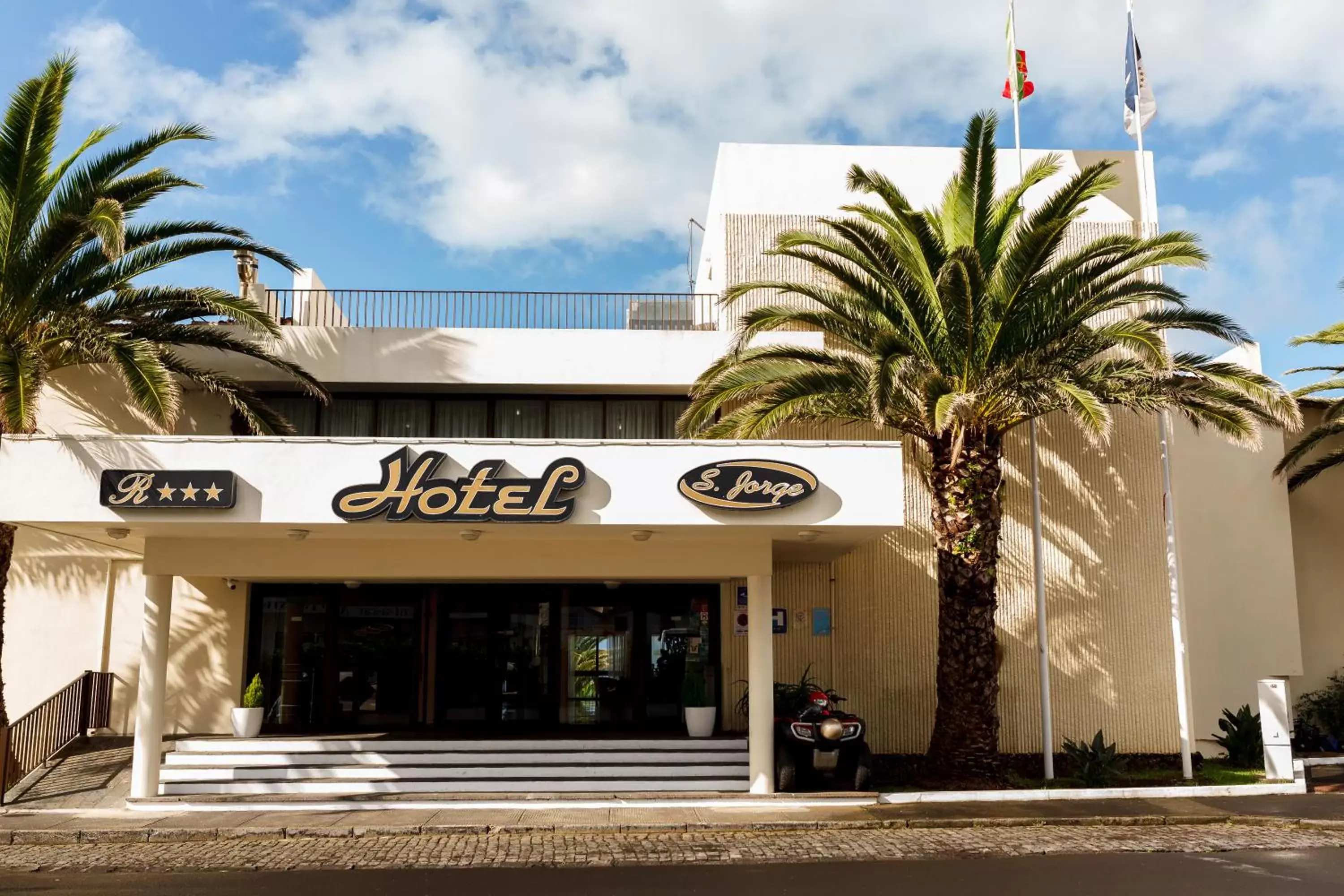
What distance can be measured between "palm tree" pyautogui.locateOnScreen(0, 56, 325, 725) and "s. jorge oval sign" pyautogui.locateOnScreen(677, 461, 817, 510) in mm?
7203

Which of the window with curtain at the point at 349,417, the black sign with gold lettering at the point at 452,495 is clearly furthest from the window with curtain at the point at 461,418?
the black sign with gold lettering at the point at 452,495

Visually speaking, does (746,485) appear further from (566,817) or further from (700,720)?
(700,720)

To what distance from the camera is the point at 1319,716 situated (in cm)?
1998

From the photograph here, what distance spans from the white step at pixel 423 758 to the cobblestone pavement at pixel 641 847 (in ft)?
9.32

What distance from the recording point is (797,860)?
11.2 metres

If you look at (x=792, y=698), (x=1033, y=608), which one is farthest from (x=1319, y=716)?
(x=792, y=698)

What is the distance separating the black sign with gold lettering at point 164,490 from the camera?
1322 centimetres

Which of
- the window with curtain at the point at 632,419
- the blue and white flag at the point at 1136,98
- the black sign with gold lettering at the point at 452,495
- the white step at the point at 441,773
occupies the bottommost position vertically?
the white step at the point at 441,773

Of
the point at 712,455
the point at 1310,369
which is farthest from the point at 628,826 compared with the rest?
the point at 1310,369

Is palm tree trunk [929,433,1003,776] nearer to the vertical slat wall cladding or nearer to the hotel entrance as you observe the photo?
the vertical slat wall cladding

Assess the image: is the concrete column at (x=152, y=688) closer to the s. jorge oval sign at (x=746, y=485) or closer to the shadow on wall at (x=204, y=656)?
the shadow on wall at (x=204, y=656)

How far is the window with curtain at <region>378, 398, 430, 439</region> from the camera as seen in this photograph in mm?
19578

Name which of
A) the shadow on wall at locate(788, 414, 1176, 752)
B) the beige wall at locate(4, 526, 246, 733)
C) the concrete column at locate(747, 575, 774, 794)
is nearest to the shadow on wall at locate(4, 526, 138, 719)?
the beige wall at locate(4, 526, 246, 733)

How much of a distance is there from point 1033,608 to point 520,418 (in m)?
9.66
